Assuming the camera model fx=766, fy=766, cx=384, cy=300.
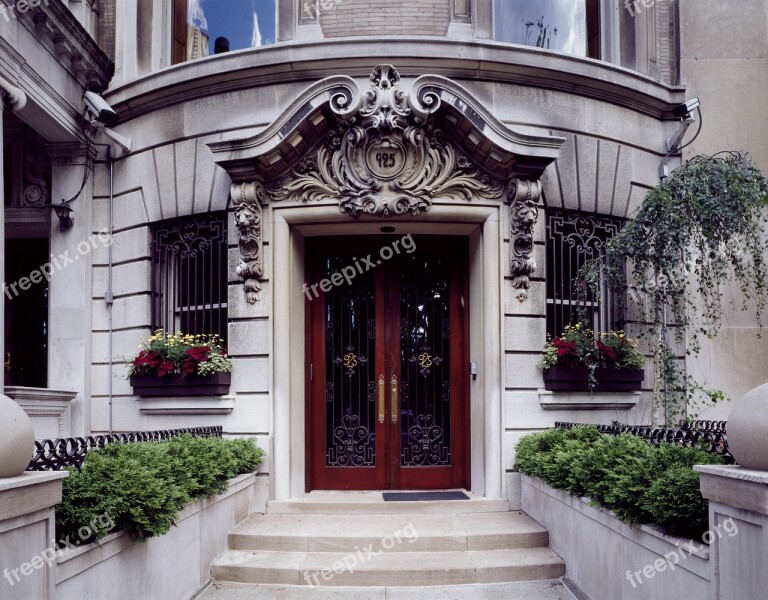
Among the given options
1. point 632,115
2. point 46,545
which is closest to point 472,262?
point 632,115

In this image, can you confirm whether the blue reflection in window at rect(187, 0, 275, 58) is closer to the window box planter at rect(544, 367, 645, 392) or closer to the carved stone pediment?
the carved stone pediment

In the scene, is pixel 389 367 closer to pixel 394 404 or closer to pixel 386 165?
pixel 394 404

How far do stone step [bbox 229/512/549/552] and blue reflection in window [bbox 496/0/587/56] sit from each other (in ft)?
21.6

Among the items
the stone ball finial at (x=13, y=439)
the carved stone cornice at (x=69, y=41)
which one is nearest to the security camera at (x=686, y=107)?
the carved stone cornice at (x=69, y=41)

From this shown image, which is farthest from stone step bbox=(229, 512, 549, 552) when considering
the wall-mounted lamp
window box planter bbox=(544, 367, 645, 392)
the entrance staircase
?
the wall-mounted lamp

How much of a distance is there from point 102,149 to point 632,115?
7671mm

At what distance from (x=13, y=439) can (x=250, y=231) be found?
571 centimetres

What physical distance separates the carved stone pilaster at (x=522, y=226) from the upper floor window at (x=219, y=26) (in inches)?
166

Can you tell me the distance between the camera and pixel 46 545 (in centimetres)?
457

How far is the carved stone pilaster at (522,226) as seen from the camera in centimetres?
955

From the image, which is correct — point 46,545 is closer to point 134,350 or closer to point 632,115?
point 134,350

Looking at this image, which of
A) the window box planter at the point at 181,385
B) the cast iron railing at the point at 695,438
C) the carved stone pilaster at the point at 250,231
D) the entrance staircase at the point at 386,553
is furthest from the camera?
the window box planter at the point at 181,385

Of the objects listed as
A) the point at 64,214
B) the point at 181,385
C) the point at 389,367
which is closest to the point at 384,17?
the point at 389,367

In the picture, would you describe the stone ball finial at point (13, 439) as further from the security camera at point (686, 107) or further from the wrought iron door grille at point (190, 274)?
the security camera at point (686, 107)
